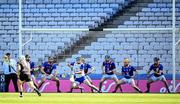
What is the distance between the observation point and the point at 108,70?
31.5 metres

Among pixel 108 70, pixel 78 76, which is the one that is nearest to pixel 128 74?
pixel 108 70

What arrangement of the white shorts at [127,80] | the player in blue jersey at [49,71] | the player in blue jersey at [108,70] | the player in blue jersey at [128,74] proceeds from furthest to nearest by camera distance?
1. the player in blue jersey at [49,71]
2. the player in blue jersey at [108,70]
3. the white shorts at [127,80]
4. the player in blue jersey at [128,74]

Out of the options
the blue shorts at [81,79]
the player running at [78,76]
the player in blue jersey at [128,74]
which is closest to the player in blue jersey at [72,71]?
the player running at [78,76]

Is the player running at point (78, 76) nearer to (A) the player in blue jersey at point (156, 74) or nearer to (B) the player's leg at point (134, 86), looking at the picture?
(B) the player's leg at point (134, 86)

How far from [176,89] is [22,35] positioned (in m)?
8.84

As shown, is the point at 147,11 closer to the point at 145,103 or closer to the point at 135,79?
the point at 135,79

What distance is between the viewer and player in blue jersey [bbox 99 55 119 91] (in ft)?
103

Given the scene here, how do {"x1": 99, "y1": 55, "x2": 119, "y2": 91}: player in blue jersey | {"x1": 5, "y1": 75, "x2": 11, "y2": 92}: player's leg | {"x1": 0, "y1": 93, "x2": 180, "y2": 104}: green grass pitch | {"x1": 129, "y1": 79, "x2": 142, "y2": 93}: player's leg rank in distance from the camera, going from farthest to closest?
1. {"x1": 5, "y1": 75, "x2": 11, "y2": 92}: player's leg
2. {"x1": 99, "y1": 55, "x2": 119, "y2": 91}: player in blue jersey
3. {"x1": 129, "y1": 79, "x2": 142, "y2": 93}: player's leg
4. {"x1": 0, "y1": 93, "x2": 180, "y2": 104}: green grass pitch

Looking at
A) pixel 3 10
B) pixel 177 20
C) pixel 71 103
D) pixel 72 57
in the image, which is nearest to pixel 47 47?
pixel 72 57

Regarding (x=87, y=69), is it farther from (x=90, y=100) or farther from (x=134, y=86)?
(x=90, y=100)


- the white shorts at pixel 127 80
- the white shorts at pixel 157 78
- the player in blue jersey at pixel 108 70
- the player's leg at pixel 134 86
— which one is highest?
the player in blue jersey at pixel 108 70

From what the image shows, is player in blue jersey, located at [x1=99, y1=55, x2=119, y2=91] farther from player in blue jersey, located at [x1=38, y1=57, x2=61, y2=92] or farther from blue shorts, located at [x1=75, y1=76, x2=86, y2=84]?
player in blue jersey, located at [x1=38, y1=57, x2=61, y2=92]

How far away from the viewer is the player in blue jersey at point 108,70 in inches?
1235

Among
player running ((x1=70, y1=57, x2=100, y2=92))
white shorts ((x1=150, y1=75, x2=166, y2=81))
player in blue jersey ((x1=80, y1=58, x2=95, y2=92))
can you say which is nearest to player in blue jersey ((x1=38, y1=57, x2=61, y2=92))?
player running ((x1=70, y1=57, x2=100, y2=92))
